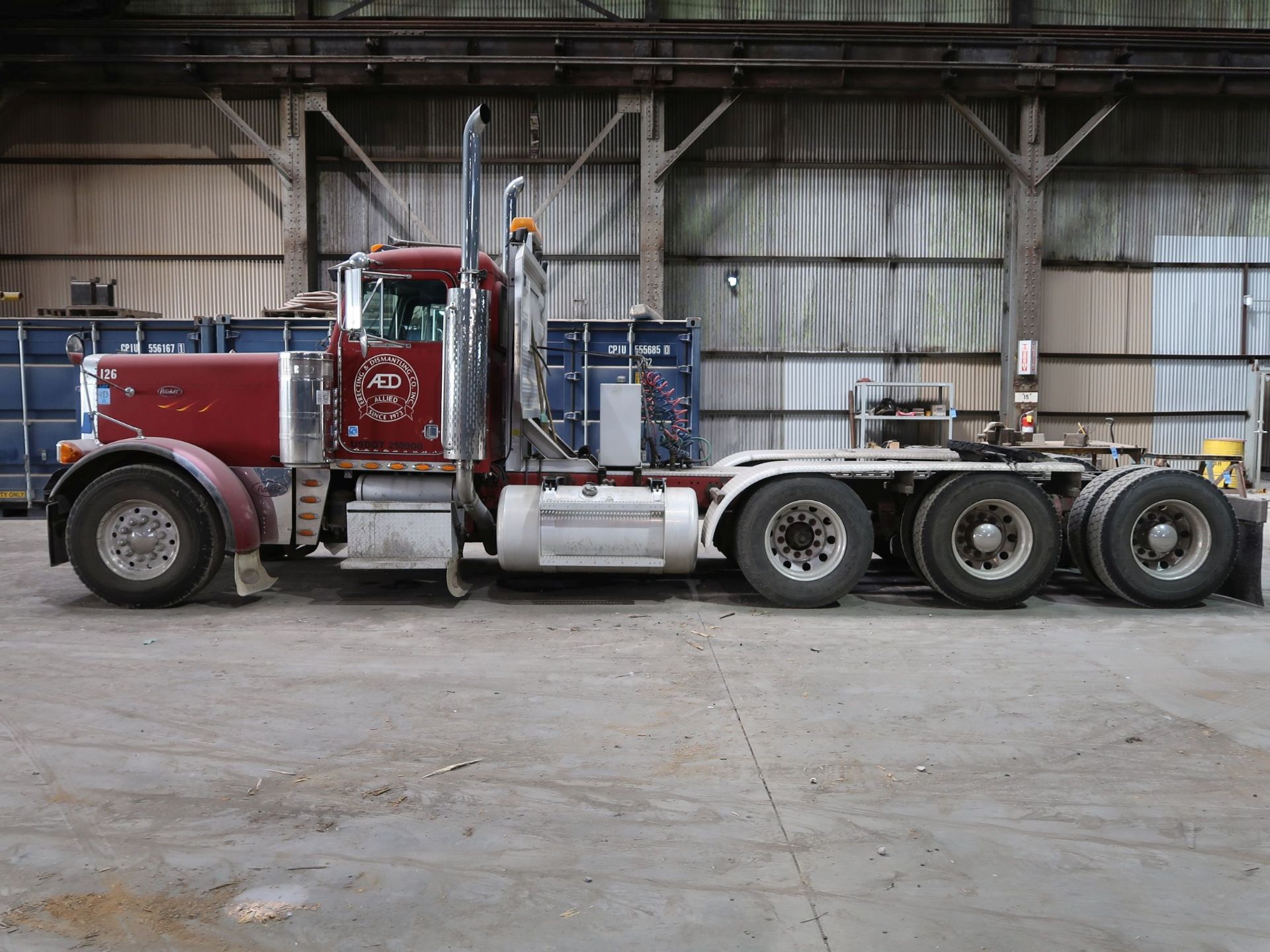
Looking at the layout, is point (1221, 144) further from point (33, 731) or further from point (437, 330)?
point (33, 731)

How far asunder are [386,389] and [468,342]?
843mm

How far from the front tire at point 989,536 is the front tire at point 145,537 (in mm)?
5798

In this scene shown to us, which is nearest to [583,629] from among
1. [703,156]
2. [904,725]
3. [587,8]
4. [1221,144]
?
[904,725]

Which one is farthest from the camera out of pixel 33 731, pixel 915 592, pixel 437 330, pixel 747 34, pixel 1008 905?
pixel 747 34

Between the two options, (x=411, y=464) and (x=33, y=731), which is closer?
(x=33, y=731)

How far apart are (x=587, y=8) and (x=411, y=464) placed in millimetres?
13428

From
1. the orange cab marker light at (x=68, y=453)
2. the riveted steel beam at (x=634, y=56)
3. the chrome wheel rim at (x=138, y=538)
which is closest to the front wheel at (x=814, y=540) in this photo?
the chrome wheel rim at (x=138, y=538)

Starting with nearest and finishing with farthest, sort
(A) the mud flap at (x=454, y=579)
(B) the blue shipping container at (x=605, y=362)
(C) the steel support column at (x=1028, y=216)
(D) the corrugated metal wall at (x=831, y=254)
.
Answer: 1. (A) the mud flap at (x=454, y=579)
2. (B) the blue shipping container at (x=605, y=362)
3. (C) the steel support column at (x=1028, y=216)
4. (D) the corrugated metal wall at (x=831, y=254)

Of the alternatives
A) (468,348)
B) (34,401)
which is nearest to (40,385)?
(34,401)

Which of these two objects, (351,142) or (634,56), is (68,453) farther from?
(634,56)

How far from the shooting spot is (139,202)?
17.0 m

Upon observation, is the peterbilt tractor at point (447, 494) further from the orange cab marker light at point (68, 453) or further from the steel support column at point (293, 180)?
the steel support column at point (293, 180)

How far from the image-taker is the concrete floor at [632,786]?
2672 millimetres

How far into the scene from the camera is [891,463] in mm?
7168
